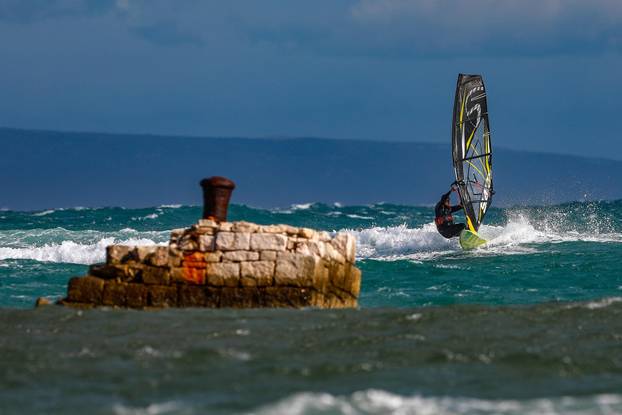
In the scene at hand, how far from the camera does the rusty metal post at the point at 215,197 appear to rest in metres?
16.6

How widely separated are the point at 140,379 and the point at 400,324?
4026 millimetres

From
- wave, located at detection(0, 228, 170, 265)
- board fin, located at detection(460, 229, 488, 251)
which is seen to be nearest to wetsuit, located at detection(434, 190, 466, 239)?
board fin, located at detection(460, 229, 488, 251)

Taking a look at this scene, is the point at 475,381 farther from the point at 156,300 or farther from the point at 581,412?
the point at 156,300

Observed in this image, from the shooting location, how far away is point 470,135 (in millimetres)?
32219

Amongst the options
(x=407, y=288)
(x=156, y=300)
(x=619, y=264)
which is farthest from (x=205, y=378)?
(x=619, y=264)

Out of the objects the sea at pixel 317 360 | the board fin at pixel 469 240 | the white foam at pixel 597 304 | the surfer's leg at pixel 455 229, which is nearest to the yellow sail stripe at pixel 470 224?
the board fin at pixel 469 240

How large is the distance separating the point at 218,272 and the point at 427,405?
564cm

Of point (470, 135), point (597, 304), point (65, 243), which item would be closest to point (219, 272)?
point (597, 304)

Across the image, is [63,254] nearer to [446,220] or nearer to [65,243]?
[65,243]

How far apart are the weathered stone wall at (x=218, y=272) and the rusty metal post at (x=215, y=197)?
95cm

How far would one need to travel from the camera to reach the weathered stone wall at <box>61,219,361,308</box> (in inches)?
598

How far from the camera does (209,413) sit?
32.6 ft

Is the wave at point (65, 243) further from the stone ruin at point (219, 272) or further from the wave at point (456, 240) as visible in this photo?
the stone ruin at point (219, 272)

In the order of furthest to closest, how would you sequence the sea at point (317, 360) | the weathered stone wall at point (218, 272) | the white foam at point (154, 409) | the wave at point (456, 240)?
the wave at point (456, 240) → the weathered stone wall at point (218, 272) → the sea at point (317, 360) → the white foam at point (154, 409)
